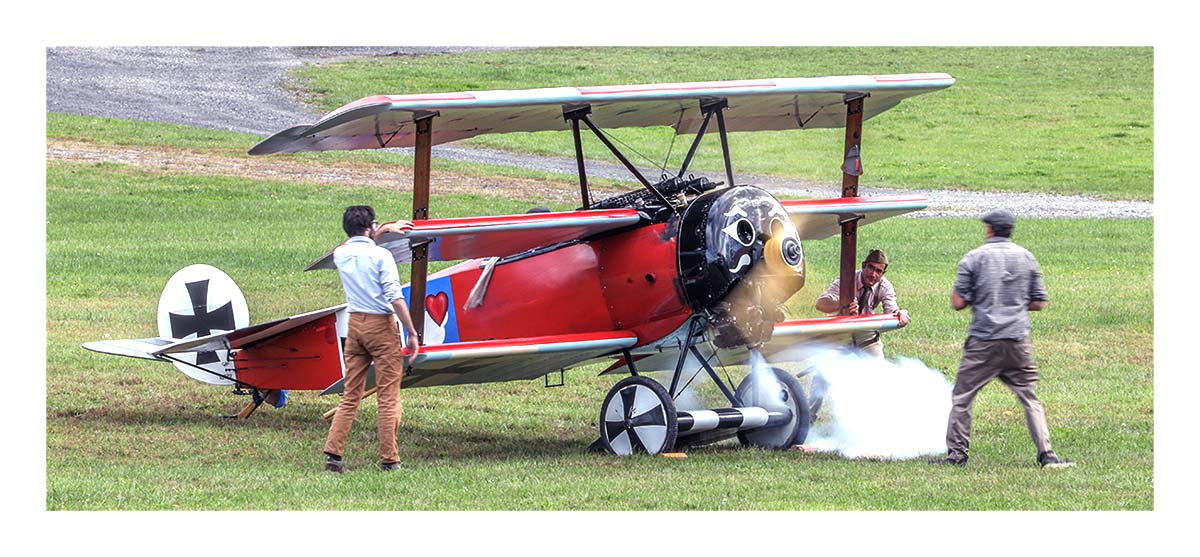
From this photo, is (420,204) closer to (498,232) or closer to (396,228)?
(396,228)

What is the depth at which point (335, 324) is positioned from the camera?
39.3ft

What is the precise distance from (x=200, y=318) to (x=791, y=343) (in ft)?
17.7

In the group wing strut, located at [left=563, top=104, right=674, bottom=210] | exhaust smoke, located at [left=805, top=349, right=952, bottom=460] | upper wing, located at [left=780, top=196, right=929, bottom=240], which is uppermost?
wing strut, located at [left=563, top=104, right=674, bottom=210]

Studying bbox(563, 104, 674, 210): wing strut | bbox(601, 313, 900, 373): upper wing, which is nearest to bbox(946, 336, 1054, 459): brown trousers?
bbox(601, 313, 900, 373): upper wing

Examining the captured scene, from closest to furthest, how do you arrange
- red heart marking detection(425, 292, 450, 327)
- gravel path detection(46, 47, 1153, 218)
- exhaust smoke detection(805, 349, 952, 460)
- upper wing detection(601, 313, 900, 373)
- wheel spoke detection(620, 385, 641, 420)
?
wheel spoke detection(620, 385, 641, 420) → exhaust smoke detection(805, 349, 952, 460) → upper wing detection(601, 313, 900, 373) → red heart marking detection(425, 292, 450, 327) → gravel path detection(46, 47, 1153, 218)

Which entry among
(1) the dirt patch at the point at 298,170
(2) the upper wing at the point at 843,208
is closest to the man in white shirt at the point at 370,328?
(2) the upper wing at the point at 843,208

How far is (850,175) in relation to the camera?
1205 centimetres

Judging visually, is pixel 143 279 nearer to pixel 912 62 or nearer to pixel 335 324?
pixel 335 324

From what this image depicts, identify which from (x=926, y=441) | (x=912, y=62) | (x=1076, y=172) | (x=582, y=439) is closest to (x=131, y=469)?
(x=582, y=439)

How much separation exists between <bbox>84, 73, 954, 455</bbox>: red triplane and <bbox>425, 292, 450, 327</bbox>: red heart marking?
14 mm

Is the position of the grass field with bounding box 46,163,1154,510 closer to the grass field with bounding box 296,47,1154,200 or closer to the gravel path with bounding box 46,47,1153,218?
the gravel path with bounding box 46,47,1153,218

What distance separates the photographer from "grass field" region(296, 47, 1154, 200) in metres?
30.8

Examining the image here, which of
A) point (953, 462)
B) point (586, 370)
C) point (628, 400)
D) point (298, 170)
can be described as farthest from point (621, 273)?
point (298, 170)

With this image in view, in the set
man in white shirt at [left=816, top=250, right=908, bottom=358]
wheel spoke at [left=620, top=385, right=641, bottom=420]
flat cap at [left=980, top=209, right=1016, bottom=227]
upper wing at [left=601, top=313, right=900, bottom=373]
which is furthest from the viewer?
man in white shirt at [left=816, top=250, right=908, bottom=358]
